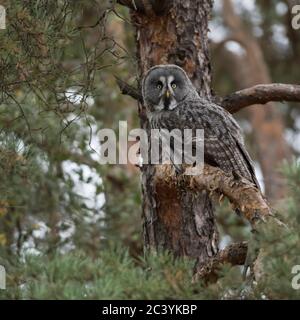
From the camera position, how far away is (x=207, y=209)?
20.7ft

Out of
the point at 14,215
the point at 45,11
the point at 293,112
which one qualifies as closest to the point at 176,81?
the point at 45,11

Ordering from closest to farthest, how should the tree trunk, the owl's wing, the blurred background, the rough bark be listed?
the blurred background → the tree trunk → the owl's wing → the rough bark

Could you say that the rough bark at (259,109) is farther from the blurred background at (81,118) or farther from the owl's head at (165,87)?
the owl's head at (165,87)

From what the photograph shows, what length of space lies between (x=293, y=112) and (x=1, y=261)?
11158mm

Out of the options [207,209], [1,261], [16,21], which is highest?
[16,21]

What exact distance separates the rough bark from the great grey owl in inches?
285

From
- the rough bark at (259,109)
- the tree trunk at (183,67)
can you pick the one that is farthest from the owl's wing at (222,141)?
the rough bark at (259,109)

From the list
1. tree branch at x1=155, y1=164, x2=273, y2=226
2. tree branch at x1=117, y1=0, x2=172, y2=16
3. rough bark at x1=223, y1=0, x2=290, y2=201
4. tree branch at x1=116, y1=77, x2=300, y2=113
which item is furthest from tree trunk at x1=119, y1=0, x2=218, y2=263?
rough bark at x1=223, y1=0, x2=290, y2=201

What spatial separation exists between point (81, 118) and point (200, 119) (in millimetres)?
1459

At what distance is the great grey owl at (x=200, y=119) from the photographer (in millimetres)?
6546

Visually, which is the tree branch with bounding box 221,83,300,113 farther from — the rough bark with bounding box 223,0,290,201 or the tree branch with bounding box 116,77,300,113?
the rough bark with bounding box 223,0,290,201

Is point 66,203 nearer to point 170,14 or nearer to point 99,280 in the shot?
point 170,14

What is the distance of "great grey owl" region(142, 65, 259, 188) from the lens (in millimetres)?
6546

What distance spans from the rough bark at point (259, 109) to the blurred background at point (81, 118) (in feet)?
0.07
